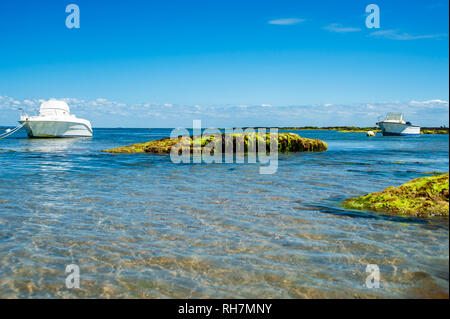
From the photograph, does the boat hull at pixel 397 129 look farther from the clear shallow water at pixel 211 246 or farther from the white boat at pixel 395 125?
the clear shallow water at pixel 211 246

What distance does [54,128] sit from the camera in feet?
213

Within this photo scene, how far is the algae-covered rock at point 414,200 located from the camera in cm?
852

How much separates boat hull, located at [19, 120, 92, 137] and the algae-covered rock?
6544cm

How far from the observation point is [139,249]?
20.3ft

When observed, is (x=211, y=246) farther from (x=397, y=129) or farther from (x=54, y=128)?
(x=397, y=129)

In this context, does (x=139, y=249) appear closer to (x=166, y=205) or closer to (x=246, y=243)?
(x=246, y=243)

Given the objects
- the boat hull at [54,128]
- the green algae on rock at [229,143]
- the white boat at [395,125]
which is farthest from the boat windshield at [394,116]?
the boat hull at [54,128]

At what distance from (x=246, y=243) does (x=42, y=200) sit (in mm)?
7163

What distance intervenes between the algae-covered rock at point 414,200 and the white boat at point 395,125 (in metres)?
89.9
